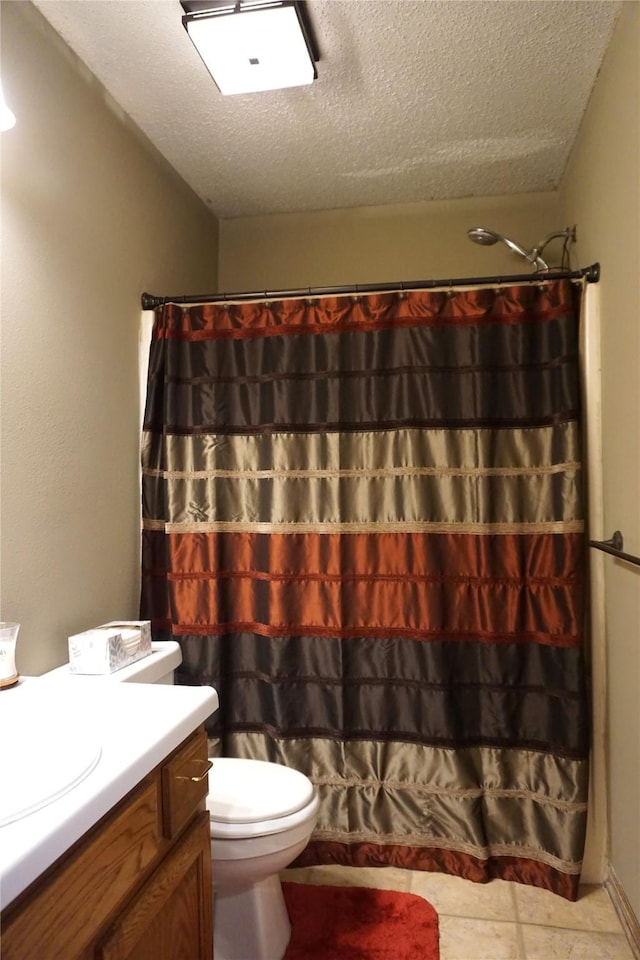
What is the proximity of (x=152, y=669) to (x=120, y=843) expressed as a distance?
0.84 m

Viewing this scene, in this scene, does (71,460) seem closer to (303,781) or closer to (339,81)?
(303,781)

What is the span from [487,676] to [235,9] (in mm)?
2003

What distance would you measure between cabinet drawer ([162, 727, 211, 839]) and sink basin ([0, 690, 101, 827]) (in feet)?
0.53

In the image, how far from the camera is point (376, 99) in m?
2.00

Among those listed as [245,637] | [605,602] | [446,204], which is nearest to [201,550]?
[245,637]

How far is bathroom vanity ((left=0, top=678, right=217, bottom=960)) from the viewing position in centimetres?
77

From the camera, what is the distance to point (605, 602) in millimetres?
1905

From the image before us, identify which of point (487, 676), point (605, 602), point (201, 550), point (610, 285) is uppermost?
point (610, 285)

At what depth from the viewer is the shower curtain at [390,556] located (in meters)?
1.96

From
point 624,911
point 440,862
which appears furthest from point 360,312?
point 624,911

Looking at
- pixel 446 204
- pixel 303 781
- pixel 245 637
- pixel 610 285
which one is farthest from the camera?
pixel 446 204

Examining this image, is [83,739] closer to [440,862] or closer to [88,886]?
[88,886]

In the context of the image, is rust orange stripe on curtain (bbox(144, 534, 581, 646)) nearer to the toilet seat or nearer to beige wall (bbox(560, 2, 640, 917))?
beige wall (bbox(560, 2, 640, 917))

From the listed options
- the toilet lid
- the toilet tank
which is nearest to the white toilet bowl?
the toilet lid
